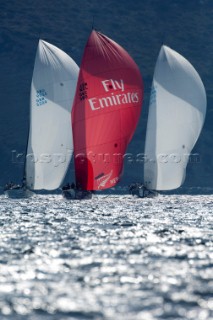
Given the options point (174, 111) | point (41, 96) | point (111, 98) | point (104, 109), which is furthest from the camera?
point (41, 96)

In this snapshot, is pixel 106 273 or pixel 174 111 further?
pixel 174 111

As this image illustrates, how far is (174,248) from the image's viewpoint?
35.8 m

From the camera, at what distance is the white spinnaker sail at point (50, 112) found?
76.9m

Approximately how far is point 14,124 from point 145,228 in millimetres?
141392

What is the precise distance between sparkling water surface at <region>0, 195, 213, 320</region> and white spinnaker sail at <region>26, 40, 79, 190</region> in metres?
30.9

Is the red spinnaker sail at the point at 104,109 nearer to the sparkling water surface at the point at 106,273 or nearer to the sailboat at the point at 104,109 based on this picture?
the sailboat at the point at 104,109

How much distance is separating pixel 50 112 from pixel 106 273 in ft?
163

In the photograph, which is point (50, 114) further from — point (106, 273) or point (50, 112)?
point (106, 273)

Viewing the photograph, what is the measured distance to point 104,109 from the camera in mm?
66875

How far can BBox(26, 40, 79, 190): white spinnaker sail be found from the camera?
252 ft

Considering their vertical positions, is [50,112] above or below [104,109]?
below

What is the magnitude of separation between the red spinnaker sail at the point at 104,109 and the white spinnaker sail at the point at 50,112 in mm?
8540

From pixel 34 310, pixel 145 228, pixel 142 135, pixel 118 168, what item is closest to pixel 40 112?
pixel 118 168

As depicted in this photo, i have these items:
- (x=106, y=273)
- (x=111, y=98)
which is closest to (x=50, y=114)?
(x=111, y=98)
